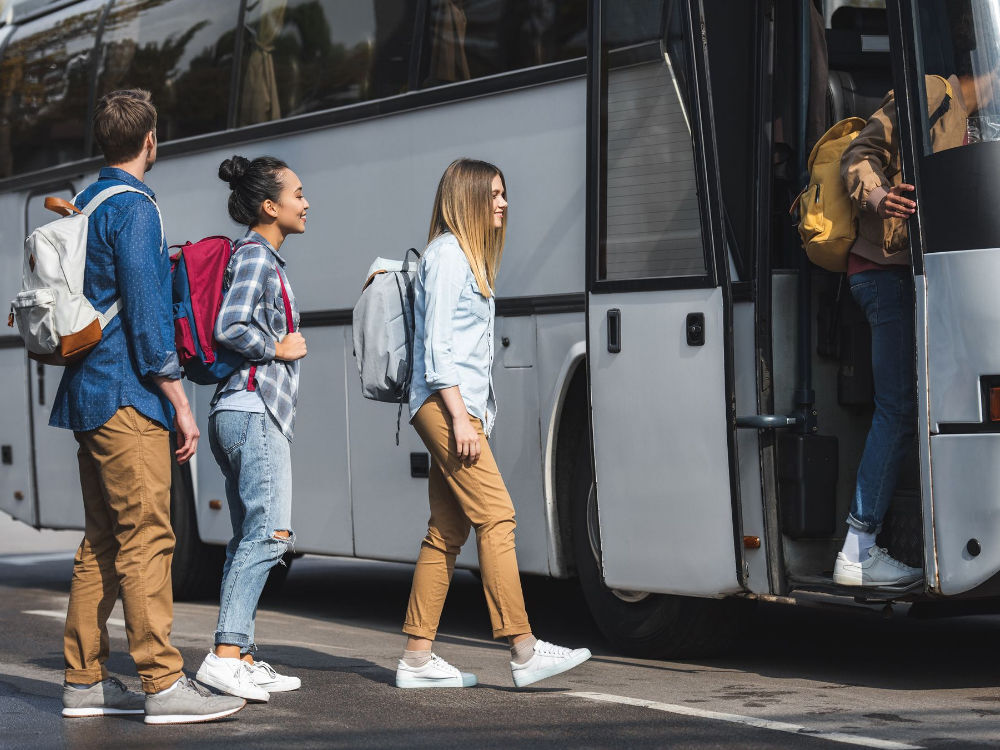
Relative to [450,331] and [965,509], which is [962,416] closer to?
[965,509]

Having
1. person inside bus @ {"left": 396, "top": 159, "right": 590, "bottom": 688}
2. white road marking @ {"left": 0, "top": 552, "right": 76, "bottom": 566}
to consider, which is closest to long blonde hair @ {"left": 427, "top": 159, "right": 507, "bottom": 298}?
person inside bus @ {"left": 396, "top": 159, "right": 590, "bottom": 688}

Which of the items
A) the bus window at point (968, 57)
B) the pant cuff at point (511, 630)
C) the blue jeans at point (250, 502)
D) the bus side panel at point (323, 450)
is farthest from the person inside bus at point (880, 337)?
the bus side panel at point (323, 450)

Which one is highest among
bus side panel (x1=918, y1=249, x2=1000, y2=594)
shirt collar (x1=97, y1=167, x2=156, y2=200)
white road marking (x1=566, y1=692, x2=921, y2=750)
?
shirt collar (x1=97, y1=167, x2=156, y2=200)

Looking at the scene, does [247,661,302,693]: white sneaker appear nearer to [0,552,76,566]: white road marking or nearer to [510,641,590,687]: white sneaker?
[510,641,590,687]: white sneaker

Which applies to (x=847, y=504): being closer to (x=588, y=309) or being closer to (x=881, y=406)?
(x=881, y=406)

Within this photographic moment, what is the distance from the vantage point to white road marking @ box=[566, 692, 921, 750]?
5.52 meters

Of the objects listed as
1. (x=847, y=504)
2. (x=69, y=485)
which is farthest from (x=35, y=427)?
(x=847, y=504)

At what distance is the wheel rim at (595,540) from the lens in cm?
766

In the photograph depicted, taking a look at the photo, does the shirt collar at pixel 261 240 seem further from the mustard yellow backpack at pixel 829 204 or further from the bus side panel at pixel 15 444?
the bus side panel at pixel 15 444

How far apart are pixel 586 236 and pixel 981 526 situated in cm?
220

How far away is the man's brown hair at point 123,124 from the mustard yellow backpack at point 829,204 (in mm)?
2395

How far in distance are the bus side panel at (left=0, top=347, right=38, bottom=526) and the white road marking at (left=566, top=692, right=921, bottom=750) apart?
6.24m

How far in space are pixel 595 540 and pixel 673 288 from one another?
4.14ft

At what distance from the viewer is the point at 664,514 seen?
7.17m
